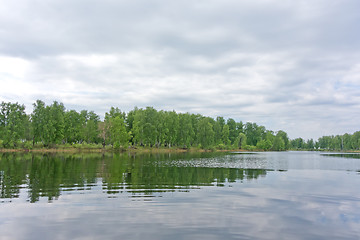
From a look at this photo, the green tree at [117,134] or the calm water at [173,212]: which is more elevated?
the green tree at [117,134]

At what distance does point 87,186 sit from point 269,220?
1635 centimetres

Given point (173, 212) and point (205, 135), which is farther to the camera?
point (205, 135)

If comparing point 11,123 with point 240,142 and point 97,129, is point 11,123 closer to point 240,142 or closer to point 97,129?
point 97,129

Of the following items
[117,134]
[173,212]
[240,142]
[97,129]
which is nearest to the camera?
[173,212]

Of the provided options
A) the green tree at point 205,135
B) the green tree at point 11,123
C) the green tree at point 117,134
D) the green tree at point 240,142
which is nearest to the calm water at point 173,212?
the green tree at point 11,123

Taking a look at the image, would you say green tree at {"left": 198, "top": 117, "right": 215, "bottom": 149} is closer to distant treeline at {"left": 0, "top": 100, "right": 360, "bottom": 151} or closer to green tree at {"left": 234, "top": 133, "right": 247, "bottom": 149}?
distant treeline at {"left": 0, "top": 100, "right": 360, "bottom": 151}

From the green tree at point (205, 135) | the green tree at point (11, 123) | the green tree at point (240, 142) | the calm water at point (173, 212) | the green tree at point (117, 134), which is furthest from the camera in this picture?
the green tree at point (240, 142)

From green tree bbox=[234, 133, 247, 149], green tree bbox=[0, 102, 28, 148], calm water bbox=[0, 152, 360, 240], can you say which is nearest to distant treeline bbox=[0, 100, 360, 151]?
green tree bbox=[0, 102, 28, 148]

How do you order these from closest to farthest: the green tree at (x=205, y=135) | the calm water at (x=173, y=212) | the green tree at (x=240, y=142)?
the calm water at (x=173, y=212), the green tree at (x=205, y=135), the green tree at (x=240, y=142)

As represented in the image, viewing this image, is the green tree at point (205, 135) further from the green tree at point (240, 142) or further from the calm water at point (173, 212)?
the calm water at point (173, 212)

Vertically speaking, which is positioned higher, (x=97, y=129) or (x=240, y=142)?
(x=97, y=129)

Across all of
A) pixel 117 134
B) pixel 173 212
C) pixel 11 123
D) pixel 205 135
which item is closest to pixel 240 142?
pixel 205 135

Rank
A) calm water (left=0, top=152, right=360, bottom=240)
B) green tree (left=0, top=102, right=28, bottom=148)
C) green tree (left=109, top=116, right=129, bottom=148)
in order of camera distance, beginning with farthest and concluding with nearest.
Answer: green tree (left=109, top=116, right=129, bottom=148) → green tree (left=0, top=102, right=28, bottom=148) → calm water (left=0, top=152, right=360, bottom=240)

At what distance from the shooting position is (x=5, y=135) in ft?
283
